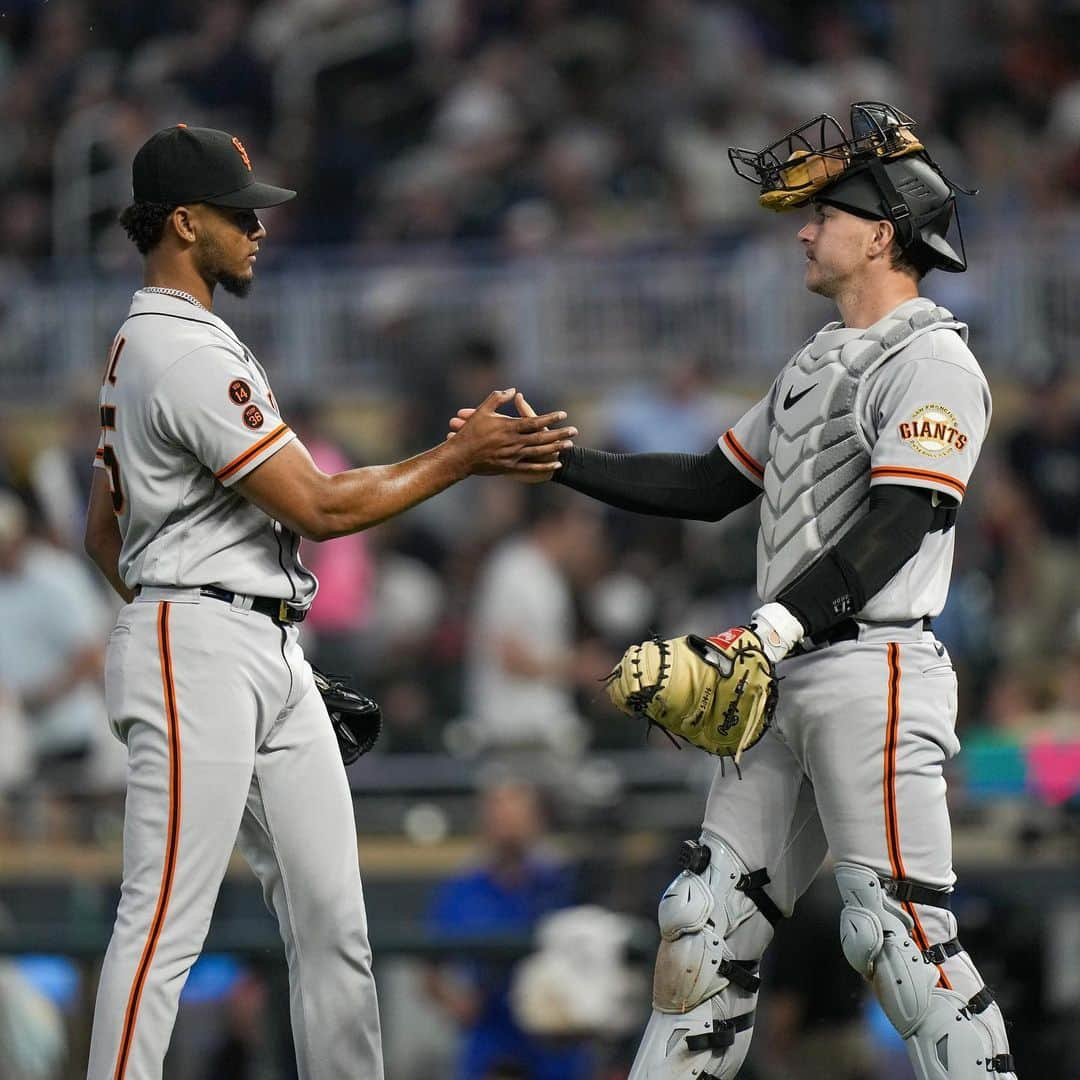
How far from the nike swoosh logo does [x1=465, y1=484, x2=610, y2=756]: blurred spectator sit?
4.53 metres

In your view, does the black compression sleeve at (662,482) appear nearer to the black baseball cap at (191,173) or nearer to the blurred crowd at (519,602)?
the black baseball cap at (191,173)

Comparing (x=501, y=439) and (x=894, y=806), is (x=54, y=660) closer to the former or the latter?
(x=501, y=439)

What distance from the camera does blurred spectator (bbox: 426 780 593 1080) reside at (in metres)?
6.51

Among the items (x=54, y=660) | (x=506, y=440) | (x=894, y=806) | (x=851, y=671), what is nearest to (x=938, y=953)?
(x=894, y=806)

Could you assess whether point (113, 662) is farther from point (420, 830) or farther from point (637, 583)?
point (637, 583)

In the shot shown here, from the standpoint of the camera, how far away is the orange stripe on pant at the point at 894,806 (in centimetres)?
421

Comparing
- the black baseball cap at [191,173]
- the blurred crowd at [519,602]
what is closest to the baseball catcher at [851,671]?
the black baseball cap at [191,173]

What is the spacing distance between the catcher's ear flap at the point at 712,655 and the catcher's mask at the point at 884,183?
0.98 metres

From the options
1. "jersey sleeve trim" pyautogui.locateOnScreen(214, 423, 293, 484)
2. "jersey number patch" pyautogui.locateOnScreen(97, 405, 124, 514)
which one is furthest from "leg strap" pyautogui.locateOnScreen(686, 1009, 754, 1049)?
"jersey number patch" pyautogui.locateOnScreen(97, 405, 124, 514)

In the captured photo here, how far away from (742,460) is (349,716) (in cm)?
109

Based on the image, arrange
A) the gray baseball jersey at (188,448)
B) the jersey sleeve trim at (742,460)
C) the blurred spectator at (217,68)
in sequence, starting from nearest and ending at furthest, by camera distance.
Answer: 1. the gray baseball jersey at (188,448)
2. the jersey sleeve trim at (742,460)
3. the blurred spectator at (217,68)

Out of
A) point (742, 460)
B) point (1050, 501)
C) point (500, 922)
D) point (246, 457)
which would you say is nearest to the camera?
point (246, 457)

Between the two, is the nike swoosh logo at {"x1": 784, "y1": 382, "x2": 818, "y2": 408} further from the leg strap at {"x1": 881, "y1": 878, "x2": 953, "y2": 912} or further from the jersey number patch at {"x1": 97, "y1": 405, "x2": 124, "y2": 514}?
the jersey number patch at {"x1": 97, "y1": 405, "x2": 124, "y2": 514}

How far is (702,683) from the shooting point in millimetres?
4180
